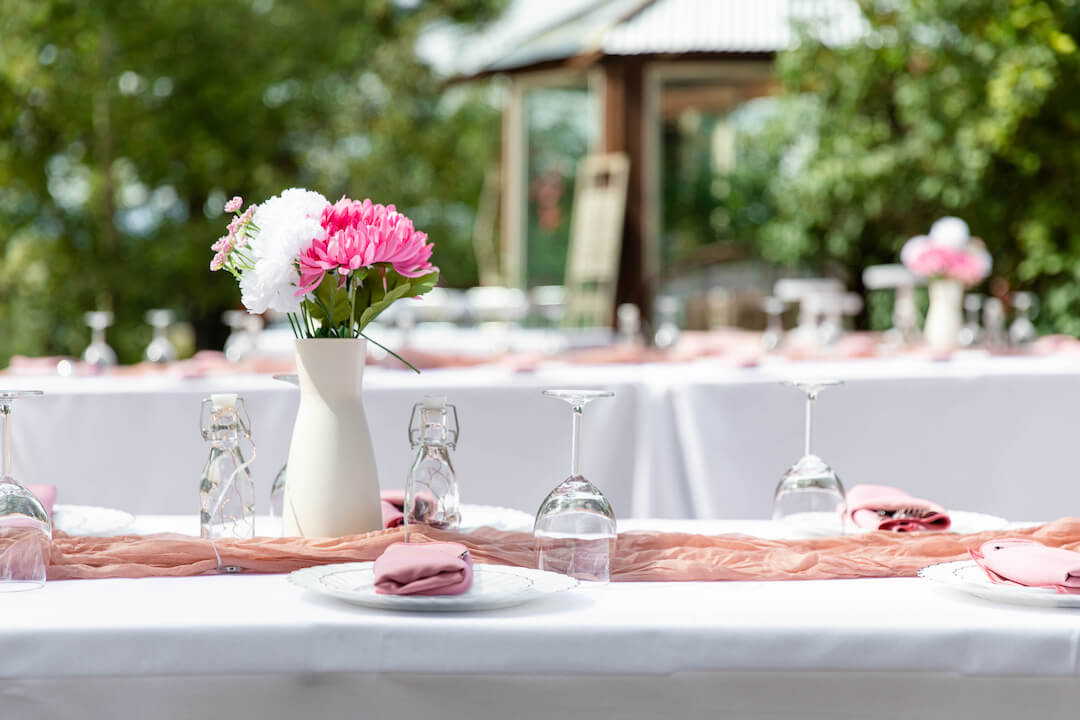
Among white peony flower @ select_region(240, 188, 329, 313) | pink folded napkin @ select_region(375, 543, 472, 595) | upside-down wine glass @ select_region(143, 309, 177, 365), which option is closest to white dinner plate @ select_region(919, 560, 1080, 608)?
pink folded napkin @ select_region(375, 543, 472, 595)

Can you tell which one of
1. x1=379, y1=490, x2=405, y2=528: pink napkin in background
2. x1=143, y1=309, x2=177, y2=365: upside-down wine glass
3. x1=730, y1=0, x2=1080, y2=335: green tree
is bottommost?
x1=379, y1=490, x2=405, y2=528: pink napkin in background

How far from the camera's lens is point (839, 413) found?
3705 millimetres

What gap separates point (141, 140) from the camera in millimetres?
13547

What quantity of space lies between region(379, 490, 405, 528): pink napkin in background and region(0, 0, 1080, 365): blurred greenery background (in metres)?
7.79

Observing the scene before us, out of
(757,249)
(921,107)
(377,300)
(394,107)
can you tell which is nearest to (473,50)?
(394,107)

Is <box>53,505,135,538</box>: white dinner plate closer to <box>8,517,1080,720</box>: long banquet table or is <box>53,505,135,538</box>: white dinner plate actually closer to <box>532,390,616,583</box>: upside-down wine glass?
<box>8,517,1080,720</box>: long banquet table

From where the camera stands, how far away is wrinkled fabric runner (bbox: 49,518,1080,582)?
1603 mm

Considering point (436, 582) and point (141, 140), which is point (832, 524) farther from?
point (141, 140)

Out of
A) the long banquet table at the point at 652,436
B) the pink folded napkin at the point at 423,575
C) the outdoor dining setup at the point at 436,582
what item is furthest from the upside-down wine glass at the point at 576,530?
the long banquet table at the point at 652,436

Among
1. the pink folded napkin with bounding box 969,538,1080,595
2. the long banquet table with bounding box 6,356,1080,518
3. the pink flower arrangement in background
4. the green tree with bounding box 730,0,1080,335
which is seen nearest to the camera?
the pink folded napkin with bounding box 969,538,1080,595

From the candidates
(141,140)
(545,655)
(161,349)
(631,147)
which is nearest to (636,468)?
(161,349)

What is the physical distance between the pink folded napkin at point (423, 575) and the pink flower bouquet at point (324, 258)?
45 cm

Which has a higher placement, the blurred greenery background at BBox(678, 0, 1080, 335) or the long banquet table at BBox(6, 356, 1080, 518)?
the blurred greenery background at BBox(678, 0, 1080, 335)

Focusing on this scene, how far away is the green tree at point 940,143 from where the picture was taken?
931 cm
